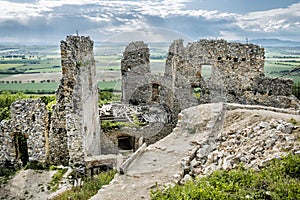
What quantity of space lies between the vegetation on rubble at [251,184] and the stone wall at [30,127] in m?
7.94

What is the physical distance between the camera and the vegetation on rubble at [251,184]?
4.95m

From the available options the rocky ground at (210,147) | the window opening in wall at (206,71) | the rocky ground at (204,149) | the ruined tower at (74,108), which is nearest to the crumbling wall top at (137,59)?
the window opening in wall at (206,71)

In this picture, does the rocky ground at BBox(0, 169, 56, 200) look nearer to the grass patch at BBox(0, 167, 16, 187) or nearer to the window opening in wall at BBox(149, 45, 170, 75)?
the grass patch at BBox(0, 167, 16, 187)

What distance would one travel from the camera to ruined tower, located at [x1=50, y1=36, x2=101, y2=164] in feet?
37.4

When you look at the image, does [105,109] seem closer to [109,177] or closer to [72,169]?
[72,169]

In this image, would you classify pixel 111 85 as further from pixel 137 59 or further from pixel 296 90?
pixel 296 90

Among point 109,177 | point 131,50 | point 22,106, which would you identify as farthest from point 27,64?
point 109,177

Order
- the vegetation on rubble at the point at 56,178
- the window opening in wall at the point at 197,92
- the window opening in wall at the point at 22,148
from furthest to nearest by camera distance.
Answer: the window opening in wall at the point at 197,92, the window opening in wall at the point at 22,148, the vegetation on rubble at the point at 56,178

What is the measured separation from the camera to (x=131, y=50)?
18.5m

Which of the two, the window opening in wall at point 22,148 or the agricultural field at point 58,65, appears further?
the agricultural field at point 58,65

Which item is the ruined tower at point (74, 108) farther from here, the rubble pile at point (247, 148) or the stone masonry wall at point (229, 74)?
the stone masonry wall at point (229, 74)

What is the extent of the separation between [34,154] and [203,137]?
7326 millimetres

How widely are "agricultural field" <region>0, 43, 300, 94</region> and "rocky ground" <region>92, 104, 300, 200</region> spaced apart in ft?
12.2

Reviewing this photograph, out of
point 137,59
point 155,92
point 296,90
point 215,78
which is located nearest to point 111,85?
point 137,59
